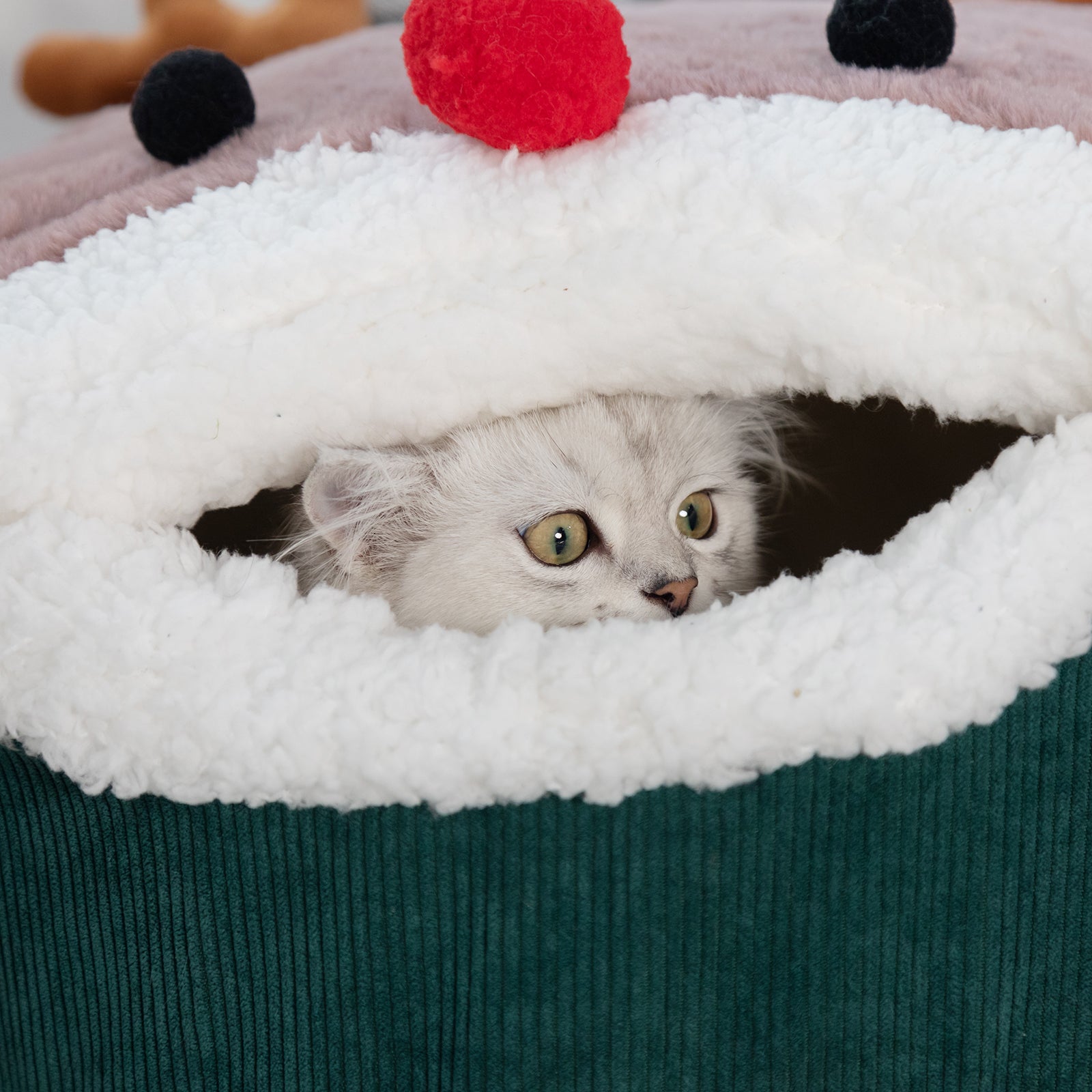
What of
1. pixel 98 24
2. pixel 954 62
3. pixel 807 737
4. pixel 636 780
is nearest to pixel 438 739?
pixel 636 780

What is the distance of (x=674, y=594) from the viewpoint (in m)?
0.92

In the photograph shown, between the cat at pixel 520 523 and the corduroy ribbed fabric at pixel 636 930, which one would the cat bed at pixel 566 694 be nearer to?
the corduroy ribbed fabric at pixel 636 930

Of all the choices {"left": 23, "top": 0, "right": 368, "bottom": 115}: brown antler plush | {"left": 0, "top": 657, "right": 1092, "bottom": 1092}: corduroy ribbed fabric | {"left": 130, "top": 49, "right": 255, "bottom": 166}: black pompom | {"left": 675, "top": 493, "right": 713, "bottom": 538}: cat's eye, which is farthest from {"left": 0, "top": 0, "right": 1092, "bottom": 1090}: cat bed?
{"left": 23, "top": 0, "right": 368, "bottom": 115}: brown antler plush

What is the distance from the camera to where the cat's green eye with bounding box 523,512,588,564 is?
3.07ft

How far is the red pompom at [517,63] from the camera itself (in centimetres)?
68

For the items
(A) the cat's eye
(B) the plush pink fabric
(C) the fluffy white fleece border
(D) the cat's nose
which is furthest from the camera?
(A) the cat's eye

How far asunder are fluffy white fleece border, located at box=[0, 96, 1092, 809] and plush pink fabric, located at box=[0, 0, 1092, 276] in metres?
0.04

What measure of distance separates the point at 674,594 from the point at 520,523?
153mm

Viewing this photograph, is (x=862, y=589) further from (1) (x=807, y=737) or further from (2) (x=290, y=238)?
(2) (x=290, y=238)

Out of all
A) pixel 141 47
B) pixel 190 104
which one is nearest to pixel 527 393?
pixel 190 104

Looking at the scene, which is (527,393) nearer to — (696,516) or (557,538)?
(557,538)

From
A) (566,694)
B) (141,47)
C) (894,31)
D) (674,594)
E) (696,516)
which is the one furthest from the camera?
(141,47)

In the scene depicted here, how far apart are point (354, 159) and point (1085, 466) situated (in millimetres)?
566

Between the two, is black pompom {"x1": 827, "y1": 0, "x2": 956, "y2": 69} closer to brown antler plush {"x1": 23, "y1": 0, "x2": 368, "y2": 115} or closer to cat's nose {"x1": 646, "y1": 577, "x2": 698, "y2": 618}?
cat's nose {"x1": 646, "y1": 577, "x2": 698, "y2": 618}
